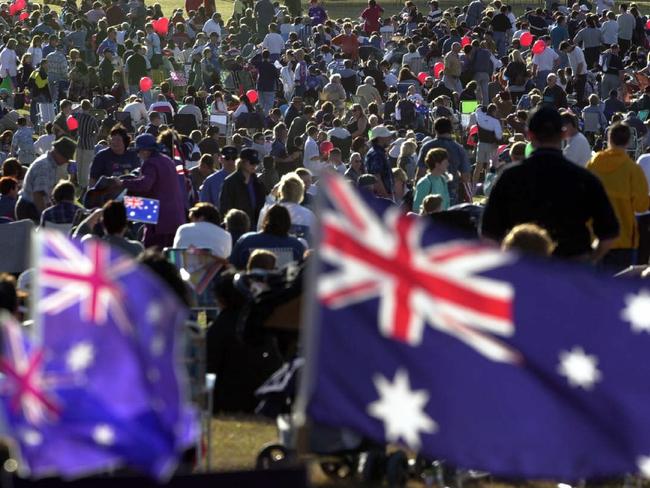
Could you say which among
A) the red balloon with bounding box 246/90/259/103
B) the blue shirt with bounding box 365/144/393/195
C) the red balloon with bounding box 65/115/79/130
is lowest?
the red balloon with bounding box 246/90/259/103

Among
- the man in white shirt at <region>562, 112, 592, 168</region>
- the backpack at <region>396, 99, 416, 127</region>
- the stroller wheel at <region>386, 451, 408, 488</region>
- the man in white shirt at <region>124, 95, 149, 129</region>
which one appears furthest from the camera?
the backpack at <region>396, 99, 416, 127</region>

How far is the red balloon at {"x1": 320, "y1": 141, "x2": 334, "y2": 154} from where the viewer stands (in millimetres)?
20925

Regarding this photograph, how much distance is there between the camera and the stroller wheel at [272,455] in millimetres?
8082

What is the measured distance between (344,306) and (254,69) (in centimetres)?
2577

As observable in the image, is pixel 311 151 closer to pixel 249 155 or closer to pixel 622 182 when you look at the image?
pixel 249 155

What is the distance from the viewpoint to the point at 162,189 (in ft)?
46.3

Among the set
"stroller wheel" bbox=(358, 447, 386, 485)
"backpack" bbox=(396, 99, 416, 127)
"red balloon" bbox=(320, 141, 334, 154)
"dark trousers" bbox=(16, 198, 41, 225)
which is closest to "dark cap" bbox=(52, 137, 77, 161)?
"dark trousers" bbox=(16, 198, 41, 225)

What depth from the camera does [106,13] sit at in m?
36.7

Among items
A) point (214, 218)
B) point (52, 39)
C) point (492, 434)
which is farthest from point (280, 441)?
point (52, 39)

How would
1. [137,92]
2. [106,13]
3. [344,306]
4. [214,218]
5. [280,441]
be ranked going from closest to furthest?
[344,306] → [280,441] → [214,218] → [137,92] → [106,13]

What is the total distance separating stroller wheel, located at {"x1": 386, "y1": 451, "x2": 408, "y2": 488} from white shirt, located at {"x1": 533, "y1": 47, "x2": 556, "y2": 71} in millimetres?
21290

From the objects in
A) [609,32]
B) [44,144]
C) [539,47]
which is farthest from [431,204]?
[609,32]

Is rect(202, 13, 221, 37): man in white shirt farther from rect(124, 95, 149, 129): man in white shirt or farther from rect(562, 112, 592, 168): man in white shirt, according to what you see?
rect(562, 112, 592, 168): man in white shirt

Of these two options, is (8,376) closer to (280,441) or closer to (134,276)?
(134,276)
